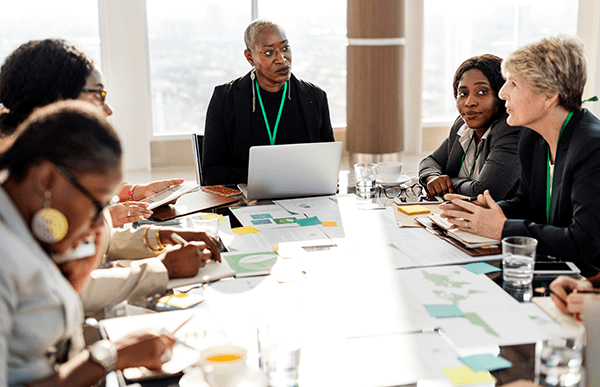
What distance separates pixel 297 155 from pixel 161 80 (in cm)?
421

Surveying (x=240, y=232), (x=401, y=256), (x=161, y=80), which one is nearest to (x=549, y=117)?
(x=401, y=256)

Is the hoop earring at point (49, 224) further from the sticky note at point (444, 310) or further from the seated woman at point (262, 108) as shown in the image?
the seated woman at point (262, 108)

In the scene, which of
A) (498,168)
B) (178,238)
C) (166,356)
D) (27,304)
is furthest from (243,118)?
(27,304)

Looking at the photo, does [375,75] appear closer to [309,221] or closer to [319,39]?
[319,39]

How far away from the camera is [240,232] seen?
2025mm

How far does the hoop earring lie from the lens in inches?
34.4

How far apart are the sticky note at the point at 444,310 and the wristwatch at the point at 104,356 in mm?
716

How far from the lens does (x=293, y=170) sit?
2.40 m

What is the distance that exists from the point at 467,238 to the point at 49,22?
17.4 feet

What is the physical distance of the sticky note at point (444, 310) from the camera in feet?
4.52

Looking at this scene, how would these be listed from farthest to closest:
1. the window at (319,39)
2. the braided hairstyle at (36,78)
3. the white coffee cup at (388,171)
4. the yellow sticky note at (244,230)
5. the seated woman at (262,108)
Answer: the window at (319,39) < the seated woman at (262,108) < the white coffee cup at (388,171) < the yellow sticky note at (244,230) < the braided hairstyle at (36,78)

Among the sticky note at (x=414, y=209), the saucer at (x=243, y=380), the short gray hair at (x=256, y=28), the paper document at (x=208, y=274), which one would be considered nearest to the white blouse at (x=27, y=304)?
the saucer at (x=243, y=380)

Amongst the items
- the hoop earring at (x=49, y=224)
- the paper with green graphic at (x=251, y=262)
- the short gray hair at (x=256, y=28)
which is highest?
the short gray hair at (x=256, y=28)

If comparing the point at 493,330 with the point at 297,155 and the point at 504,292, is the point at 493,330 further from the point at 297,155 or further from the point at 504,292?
the point at 297,155
